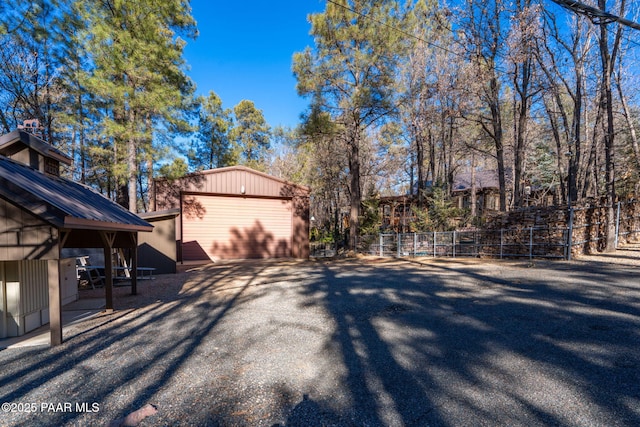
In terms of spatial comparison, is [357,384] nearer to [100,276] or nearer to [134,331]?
[134,331]

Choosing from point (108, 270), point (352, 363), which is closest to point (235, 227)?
point (108, 270)

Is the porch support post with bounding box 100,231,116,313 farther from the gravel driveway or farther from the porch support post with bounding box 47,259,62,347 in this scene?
the porch support post with bounding box 47,259,62,347

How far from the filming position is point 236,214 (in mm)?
13062

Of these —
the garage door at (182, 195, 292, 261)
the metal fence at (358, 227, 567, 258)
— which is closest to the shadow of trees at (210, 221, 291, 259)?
the garage door at (182, 195, 292, 261)

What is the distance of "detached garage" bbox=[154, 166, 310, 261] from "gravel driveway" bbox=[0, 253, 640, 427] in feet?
22.9

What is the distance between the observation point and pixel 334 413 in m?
2.21

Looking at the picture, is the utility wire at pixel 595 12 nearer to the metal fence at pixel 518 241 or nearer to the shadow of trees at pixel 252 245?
the metal fence at pixel 518 241

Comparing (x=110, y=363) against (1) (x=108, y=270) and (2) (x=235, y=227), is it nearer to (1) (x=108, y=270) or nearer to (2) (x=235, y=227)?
(1) (x=108, y=270)

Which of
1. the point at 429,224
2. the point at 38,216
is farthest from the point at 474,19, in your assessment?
the point at 38,216

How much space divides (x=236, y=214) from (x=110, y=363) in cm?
1015

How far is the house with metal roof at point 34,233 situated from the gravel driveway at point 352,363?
796 millimetres

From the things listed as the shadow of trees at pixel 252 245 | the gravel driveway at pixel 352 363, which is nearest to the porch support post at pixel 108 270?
the gravel driveway at pixel 352 363

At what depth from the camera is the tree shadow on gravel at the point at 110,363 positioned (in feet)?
7.89

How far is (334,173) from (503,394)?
19.0 meters
